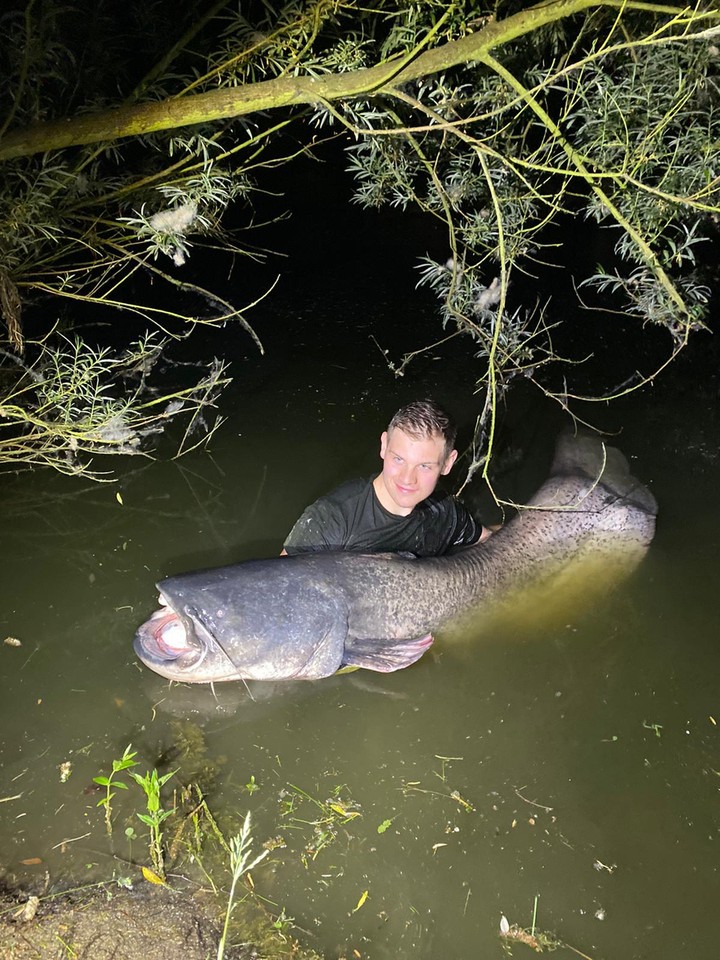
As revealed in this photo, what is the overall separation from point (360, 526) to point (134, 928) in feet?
6.99

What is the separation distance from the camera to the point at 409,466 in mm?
3775

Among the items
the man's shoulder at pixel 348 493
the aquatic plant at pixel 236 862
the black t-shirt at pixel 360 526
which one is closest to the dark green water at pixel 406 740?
the aquatic plant at pixel 236 862

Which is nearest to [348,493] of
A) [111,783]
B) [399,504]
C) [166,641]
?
[399,504]

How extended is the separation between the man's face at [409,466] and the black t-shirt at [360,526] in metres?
0.14

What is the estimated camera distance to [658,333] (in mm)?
7930

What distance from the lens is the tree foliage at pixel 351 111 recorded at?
2746 millimetres

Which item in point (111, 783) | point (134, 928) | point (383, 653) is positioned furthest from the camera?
point (383, 653)

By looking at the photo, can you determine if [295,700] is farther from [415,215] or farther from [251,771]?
[415,215]

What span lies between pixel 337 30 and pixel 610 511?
3.19 meters

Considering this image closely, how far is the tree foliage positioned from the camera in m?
2.75

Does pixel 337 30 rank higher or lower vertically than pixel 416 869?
higher

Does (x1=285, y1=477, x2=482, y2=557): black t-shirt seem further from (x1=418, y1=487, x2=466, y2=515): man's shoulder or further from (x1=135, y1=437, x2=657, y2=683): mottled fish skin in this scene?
(x1=135, y1=437, x2=657, y2=683): mottled fish skin

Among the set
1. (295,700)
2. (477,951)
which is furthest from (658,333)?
(477,951)

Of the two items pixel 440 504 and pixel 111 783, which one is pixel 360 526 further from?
pixel 111 783
